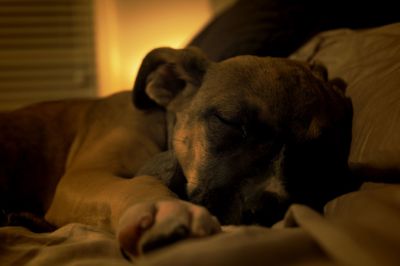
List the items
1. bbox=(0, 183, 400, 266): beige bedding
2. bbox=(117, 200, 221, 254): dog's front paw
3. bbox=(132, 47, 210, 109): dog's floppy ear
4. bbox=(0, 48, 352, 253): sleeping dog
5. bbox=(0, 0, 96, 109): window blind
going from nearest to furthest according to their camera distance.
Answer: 1. bbox=(0, 183, 400, 266): beige bedding
2. bbox=(117, 200, 221, 254): dog's front paw
3. bbox=(0, 48, 352, 253): sleeping dog
4. bbox=(132, 47, 210, 109): dog's floppy ear
5. bbox=(0, 0, 96, 109): window blind

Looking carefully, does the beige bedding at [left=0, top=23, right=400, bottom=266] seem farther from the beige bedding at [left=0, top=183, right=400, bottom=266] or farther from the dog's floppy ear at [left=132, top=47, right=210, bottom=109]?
the dog's floppy ear at [left=132, top=47, right=210, bottom=109]

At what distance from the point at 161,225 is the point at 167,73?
0.77 meters

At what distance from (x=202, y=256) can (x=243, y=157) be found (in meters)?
0.49

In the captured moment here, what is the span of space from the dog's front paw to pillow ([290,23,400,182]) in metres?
0.42

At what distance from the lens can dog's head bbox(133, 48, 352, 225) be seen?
3.00 feet

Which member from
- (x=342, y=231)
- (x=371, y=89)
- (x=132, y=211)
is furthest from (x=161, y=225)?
(x=371, y=89)

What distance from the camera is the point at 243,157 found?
0.96 meters

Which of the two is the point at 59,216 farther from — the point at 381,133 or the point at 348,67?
the point at 348,67

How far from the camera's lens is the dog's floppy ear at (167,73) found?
1.25 metres

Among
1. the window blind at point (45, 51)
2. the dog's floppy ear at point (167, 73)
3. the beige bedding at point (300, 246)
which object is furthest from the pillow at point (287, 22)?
the window blind at point (45, 51)

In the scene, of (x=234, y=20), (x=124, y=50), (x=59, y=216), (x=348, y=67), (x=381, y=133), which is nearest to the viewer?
(x=381, y=133)

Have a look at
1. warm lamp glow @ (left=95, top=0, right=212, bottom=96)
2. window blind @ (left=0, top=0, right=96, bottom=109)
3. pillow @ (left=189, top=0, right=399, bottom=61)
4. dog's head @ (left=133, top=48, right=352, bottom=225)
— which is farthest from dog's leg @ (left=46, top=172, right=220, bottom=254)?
window blind @ (left=0, top=0, right=96, bottom=109)

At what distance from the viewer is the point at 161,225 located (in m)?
0.62

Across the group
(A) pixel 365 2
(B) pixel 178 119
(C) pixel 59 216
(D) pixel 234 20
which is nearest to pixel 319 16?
(A) pixel 365 2
